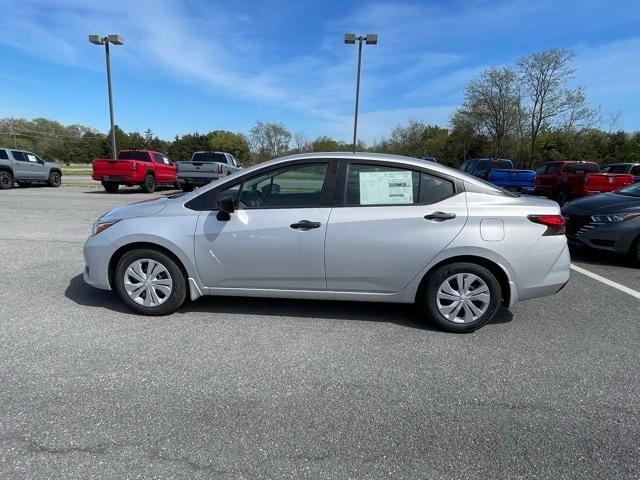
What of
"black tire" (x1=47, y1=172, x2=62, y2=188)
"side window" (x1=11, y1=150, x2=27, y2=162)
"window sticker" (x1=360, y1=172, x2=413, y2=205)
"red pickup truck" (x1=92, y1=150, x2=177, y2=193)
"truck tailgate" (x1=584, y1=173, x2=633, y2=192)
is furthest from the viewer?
"black tire" (x1=47, y1=172, x2=62, y2=188)

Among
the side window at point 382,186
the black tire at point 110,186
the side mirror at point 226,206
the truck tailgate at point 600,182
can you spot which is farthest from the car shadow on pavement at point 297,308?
the black tire at point 110,186

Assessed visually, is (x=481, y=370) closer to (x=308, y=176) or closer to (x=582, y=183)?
(x=308, y=176)

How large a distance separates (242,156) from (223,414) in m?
60.9

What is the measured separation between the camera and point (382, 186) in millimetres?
3982

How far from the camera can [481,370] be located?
10.7 feet

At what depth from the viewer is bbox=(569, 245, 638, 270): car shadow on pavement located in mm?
6777

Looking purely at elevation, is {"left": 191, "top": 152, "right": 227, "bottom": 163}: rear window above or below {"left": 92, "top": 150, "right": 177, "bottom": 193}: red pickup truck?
above

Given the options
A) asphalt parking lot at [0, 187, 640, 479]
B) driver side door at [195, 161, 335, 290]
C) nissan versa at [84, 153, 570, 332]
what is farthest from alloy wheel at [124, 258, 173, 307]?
driver side door at [195, 161, 335, 290]

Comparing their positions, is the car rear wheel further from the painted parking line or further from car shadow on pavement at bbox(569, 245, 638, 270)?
the painted parking line

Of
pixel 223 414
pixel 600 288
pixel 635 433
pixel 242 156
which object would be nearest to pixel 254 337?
pixel 223 414

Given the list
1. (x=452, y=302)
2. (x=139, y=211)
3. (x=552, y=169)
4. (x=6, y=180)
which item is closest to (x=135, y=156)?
(x=6, y=180)

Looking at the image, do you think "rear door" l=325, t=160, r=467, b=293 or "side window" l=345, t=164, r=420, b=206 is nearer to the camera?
"rear door" l=325, t=160, r=467, b=293

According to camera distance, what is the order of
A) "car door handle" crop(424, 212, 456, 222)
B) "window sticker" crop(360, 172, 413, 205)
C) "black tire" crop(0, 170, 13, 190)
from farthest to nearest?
"black tire" crop(0, 170, 13, 190), "window sticker" crop(360, 172, 413, 205), "car door handle" crop(424, 212, 456, 222)

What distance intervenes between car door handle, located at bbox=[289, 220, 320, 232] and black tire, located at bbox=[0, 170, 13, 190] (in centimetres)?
2010
